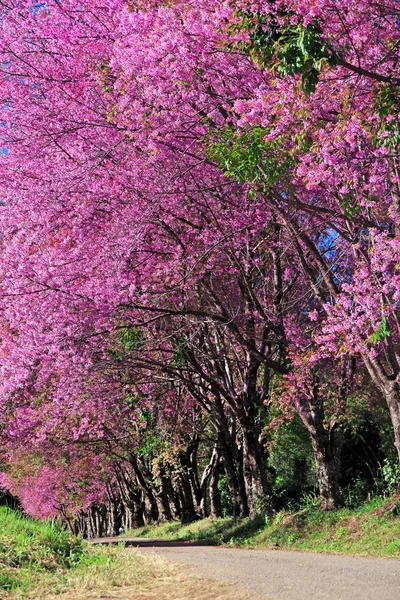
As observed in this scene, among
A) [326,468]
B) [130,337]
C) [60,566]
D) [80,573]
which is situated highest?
[130,337]

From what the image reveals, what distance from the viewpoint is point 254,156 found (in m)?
9.21

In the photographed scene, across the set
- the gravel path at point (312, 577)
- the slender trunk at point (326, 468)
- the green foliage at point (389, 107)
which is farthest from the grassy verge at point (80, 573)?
the slender trunk at point (326, 468)

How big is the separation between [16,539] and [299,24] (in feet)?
27.4

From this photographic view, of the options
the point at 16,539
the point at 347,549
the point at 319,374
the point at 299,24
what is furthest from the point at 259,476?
the point at 299,24

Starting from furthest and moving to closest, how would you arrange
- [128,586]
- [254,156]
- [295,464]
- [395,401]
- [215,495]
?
[295,464] < [215,495] < [395,401] < [254,156] < [128,586]

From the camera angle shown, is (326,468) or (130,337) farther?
(130,337)

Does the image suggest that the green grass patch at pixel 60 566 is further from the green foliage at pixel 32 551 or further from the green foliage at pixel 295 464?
the green foliage at pixel 295 464

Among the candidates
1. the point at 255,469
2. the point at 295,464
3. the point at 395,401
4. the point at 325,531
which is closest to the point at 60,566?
the point at 395,401

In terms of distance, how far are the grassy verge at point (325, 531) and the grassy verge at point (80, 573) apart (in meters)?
4.91

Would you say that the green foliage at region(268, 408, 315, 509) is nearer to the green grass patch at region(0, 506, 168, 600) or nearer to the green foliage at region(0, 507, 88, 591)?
the green foliage at region(0, 507, 88, 591)

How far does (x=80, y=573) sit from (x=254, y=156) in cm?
586

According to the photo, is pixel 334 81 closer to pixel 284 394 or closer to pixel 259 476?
pixel 284 394

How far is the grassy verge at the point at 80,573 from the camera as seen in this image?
7.95m

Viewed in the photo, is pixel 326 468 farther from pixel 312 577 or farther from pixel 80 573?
pixel 80 573
